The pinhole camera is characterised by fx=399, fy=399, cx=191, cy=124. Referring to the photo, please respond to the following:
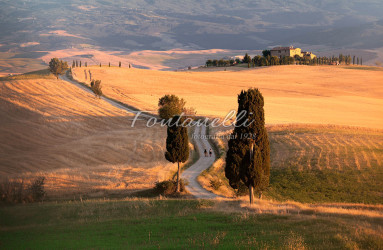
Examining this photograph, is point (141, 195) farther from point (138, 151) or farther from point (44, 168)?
point (138, 151)

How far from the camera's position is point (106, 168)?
1752 inches

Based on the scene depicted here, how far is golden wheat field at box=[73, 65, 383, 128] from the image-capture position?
8694cm

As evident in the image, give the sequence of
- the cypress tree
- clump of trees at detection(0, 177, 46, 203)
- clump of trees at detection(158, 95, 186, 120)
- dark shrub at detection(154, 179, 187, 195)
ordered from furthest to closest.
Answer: clump of trees at detection(158, 95, 186, 120) < the cypress tree < dark shrub at detection(154, 179, 187, 195) < clump of trees at detection(0, 177, 46, 203)

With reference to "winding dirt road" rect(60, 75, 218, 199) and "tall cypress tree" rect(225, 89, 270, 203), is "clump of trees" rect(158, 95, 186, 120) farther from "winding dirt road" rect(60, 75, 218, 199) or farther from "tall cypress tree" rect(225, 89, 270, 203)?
"tall cypress tree" rect(225, 89, 270, 203)

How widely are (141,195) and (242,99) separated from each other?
12579 mm

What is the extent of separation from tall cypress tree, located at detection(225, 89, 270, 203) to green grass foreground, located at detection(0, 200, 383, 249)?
4937 millimetres

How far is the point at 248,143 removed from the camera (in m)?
31.4

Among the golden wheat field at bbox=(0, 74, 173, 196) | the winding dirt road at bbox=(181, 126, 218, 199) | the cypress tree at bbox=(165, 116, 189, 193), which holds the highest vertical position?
the cypress tree at bbox=(165, 116, 189, 193)

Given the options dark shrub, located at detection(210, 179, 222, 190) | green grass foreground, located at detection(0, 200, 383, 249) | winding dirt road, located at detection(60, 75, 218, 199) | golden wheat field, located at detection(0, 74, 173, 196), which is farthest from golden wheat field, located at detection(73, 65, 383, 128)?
green grass foreground, located at detection(0, 200, 383, 249)

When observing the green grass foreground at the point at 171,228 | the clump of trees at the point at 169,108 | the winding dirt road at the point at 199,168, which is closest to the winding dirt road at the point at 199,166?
the winding dirt road at the point at 199,168

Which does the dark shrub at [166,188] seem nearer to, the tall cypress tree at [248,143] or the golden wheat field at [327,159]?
the golden wheat field at [327,159]

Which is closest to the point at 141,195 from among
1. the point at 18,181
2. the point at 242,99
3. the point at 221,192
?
the point at 221,192

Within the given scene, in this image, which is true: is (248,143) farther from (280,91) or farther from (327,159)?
(280,91)

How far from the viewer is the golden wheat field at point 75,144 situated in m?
38.9
